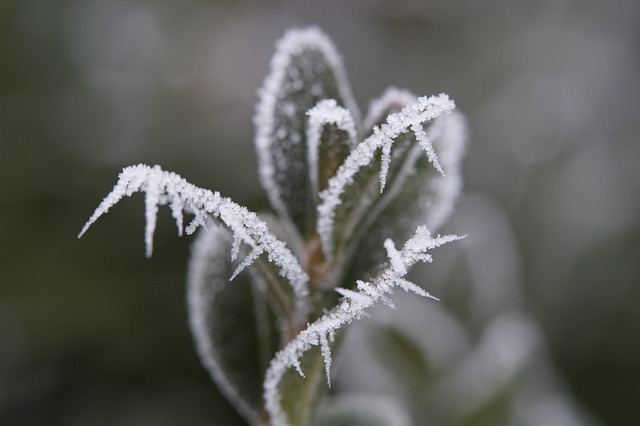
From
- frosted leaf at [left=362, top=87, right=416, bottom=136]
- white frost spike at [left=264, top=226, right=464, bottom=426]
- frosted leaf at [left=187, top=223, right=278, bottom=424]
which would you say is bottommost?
white frost spike at [left=264, top=226, right=464, bottom=426]

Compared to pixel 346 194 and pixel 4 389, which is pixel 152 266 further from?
pixel 346 194

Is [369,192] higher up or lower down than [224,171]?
lower down

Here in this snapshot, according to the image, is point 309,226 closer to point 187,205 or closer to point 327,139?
point 327,139

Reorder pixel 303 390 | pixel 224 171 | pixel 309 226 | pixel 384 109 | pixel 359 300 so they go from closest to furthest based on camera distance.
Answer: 1. pixel 359 300
2. pixel 303 390
3. pixel 384 109
4. pixel 309 226
5. pixel 224 171

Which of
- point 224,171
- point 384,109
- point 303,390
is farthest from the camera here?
point 224,171

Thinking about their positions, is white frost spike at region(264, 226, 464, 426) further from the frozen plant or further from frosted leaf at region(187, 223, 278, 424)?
frosted leaf at region(187, 223, 278, 424)

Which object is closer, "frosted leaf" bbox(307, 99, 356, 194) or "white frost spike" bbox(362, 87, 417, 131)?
"frosted leaf" bbox(307, 99, 356, 194)

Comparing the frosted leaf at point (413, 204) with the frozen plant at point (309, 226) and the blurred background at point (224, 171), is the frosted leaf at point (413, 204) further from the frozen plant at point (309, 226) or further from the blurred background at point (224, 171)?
the blurred background at point (224, 171)

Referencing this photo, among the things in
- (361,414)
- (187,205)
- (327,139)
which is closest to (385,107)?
(327,139)

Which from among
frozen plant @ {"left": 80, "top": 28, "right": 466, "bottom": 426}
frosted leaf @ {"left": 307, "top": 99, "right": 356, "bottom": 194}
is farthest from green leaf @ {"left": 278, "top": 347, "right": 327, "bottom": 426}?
frosted leaf @ {"left": 307, "top": 99, "right": 356, "bottom": 194}
